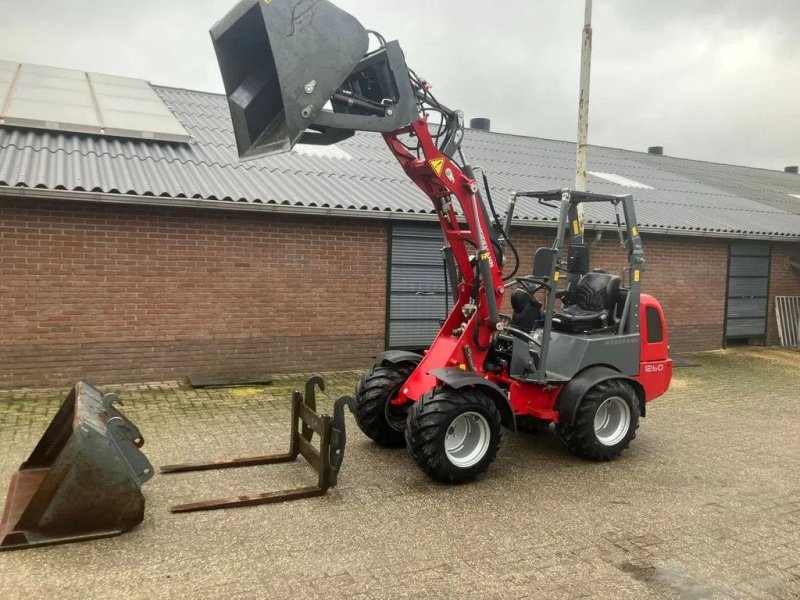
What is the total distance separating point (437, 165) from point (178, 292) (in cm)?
494

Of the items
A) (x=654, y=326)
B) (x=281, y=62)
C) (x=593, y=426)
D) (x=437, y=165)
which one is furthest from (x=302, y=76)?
(x=654, y=326)

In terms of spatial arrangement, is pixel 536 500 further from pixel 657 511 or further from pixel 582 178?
pixel 582 178

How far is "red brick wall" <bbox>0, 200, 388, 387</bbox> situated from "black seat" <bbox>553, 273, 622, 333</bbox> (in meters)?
4.18

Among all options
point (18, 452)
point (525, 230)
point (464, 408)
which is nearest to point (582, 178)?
point (525, 230)

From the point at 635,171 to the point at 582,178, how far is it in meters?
7.89

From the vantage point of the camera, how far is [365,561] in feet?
14.1

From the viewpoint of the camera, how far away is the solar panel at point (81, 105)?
1027cm

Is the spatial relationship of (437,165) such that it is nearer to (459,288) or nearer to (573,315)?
(459,288)

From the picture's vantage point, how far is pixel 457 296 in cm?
652

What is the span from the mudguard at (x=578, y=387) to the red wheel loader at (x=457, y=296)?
0.01 m

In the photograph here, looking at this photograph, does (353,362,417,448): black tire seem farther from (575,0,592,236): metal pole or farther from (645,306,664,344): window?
(575,0,592,236): metal pole

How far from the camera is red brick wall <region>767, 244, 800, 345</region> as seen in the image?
48.0ft

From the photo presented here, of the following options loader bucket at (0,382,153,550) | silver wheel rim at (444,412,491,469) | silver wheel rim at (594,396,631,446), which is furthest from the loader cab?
loader bucket at (0,382,153,550)

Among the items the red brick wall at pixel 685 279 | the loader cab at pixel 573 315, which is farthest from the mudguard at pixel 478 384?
the red brick wall at pixel 685 279
